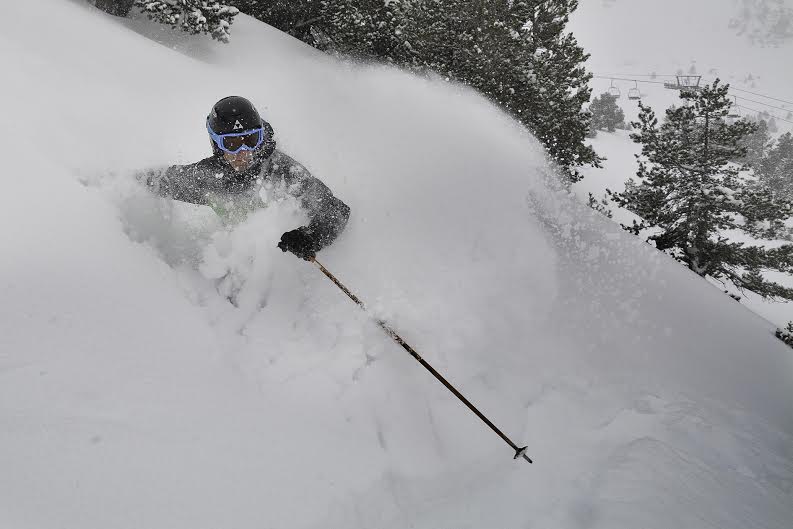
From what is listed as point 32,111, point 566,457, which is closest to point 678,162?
point 566,457

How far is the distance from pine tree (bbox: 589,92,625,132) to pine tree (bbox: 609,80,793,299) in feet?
109

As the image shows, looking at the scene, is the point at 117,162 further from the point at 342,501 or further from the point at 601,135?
the point at 601,135

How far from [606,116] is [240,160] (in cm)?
4942

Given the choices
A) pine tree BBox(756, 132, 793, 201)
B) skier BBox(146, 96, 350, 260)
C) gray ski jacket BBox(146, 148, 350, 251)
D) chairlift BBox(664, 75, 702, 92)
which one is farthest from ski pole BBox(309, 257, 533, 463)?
pine tree BBox(756, 132, 793, 201)

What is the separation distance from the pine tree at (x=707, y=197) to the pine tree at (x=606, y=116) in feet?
109

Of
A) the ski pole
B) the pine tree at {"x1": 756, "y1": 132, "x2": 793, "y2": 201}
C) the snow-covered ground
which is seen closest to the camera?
the ski pole

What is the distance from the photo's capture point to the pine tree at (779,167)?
3603cm

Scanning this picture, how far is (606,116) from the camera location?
45406mm

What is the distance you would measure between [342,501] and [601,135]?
150 ft

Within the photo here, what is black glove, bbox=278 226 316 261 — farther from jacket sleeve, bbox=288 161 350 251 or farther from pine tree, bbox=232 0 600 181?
pine tree, bbox=232 0 600 181

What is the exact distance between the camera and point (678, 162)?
1349cm

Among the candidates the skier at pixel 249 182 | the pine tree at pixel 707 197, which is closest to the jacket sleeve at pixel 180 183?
the skier at pixel 249 182

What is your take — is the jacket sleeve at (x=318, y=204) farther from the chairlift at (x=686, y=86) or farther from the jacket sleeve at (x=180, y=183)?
the chairlift at (x=686, y=86)

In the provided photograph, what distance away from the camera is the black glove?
3.67 meters
